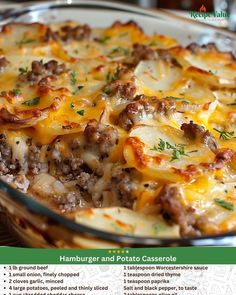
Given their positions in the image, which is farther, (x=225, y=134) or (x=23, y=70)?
(x=23, y=70)

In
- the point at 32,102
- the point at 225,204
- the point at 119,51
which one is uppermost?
the point at 119,51

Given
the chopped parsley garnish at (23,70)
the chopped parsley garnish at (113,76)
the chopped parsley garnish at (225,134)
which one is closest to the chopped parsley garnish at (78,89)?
the chopped parsley garnish at (113,76)

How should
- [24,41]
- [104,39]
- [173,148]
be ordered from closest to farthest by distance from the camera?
[173,148]
[24,41]
[104,39]

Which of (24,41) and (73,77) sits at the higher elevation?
(24,41)

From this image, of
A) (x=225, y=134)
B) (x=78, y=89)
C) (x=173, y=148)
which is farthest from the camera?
(x=78, y=89)

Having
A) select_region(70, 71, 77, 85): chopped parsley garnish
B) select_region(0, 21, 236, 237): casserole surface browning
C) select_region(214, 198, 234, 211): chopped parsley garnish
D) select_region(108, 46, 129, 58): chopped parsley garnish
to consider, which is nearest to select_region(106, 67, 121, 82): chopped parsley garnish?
select_region(0, 21, 236, 237): casserole surface browning

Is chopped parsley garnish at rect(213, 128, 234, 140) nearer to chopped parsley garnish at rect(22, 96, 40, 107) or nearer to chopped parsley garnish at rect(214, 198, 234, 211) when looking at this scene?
chopped parsley garnish at rect(214, 198, 234, 211)

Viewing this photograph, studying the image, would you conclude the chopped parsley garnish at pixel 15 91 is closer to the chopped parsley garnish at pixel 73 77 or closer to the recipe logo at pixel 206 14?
the chopped parsley garnish at pixel 73 77

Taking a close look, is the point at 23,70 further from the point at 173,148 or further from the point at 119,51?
the point at 173,148

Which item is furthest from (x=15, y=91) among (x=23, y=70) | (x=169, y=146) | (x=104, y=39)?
(x=104, y=39)
